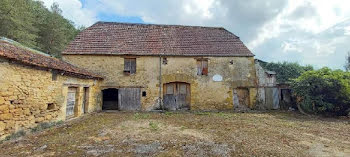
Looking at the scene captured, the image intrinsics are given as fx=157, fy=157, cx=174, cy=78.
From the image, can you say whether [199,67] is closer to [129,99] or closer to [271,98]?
[129,99]

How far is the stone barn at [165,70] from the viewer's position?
10391 millimetres

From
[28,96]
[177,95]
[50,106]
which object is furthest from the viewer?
[177,95]

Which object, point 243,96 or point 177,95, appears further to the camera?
point 243,96

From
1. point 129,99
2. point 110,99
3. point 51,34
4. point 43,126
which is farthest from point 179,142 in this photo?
point 51,34

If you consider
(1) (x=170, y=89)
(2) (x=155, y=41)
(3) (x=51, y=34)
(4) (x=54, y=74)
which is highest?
(3) (x=51, y=34)

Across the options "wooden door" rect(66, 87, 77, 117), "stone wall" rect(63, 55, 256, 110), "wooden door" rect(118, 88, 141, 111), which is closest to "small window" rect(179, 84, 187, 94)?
"stone wall" rect(63, 55, 256, 110)

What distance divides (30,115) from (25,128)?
416 mm

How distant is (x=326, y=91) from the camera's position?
346 inches

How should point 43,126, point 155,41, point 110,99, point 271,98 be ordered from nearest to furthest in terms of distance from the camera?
point 43,126, point 271,98, point 155,41, point 110,99

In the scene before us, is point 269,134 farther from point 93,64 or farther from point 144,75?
point 93,64

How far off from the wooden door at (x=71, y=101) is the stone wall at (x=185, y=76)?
98.5 inches

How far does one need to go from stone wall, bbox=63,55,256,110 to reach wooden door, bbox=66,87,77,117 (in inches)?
98.5

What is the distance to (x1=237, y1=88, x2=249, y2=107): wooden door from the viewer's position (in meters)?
11.3

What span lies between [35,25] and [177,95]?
16501 mm
